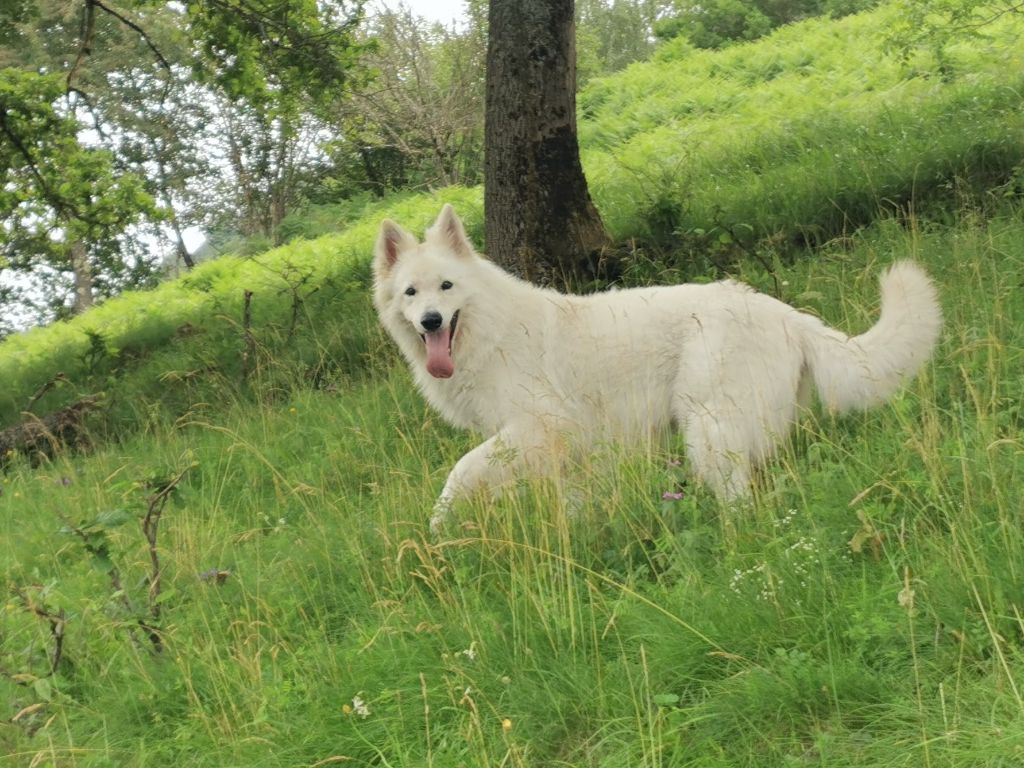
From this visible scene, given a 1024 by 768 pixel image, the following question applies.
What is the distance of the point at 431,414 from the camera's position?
646 cm

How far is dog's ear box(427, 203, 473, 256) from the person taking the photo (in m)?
5.66

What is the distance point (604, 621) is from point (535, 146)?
5.39 m

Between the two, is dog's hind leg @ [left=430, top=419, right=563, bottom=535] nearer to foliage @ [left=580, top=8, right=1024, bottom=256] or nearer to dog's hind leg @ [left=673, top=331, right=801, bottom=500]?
dog's hind leg @ [left=673, top=331, right=801, bottom=500]

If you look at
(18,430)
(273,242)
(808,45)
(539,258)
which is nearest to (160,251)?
(273,242)

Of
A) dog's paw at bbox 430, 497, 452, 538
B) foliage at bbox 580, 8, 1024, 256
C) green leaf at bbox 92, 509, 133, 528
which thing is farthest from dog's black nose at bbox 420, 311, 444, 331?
foliage at bbox 580, 8, 1024, 256

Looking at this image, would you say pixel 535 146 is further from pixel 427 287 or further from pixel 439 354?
pixel 439 354

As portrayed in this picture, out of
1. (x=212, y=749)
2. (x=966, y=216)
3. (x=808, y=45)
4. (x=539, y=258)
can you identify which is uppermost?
(x=808, y=45)

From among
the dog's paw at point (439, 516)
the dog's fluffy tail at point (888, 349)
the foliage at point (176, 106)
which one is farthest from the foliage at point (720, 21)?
the dog's paw at point (439, 516)

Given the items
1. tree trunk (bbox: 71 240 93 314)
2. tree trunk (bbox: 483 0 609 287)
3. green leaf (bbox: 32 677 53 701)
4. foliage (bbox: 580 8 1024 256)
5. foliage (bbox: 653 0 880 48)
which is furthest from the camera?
tree trunk (bbox: 71 240 93 314)

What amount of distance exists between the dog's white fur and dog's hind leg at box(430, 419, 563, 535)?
0.01m

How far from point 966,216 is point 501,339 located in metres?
3.86

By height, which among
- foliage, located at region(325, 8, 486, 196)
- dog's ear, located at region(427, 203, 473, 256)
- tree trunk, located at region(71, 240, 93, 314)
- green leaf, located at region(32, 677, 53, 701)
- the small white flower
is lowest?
the small white flower

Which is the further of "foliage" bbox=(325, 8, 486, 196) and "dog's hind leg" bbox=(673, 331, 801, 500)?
"foliage" bbox=(325, 8, 486, 196)

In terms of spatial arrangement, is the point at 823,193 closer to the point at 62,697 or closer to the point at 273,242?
the point at 62,697
